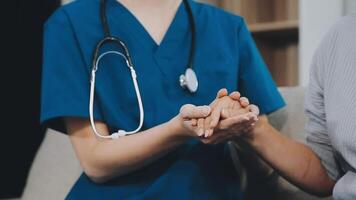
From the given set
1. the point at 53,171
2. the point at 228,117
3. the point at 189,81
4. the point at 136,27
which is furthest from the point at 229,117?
the point at 53,171

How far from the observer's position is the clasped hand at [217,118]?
855mm

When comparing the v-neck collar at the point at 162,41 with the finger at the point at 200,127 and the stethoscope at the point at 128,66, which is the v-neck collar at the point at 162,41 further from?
the finger at the point at 200,127

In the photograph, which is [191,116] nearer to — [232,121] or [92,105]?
[232,121]

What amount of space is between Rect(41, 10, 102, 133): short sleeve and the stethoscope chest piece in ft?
Result: 0.52

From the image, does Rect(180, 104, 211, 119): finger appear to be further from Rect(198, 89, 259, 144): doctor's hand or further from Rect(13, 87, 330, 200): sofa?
Rect(13, 87, 330, 200): sofa

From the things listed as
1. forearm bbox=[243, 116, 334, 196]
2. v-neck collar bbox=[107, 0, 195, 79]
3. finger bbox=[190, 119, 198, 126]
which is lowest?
forearm bbox=[243, 116, 334, 196]

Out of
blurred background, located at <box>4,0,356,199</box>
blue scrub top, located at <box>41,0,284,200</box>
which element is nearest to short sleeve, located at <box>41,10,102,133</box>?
blue scrub top, located at <box>41,0,284,200</box>

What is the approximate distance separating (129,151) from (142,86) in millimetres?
125

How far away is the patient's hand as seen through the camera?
858 mm

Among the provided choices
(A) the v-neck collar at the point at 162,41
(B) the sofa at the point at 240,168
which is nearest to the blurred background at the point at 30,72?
(B) the sofa at the point at 240,168

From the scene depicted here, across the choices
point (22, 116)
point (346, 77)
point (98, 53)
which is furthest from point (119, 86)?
point (22, 116)

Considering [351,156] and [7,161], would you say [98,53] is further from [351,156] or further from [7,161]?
[7,161]

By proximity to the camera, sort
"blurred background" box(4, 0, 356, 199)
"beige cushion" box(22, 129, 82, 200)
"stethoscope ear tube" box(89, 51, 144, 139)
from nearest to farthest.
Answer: "stethoscope ear tube" box(89, 51, 144, 139) < "beige cushion" box(22, 129, 82, 200) < "blurred background" box(4, 0, 356, 199)

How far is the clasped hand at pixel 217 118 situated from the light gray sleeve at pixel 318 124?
0.17m
